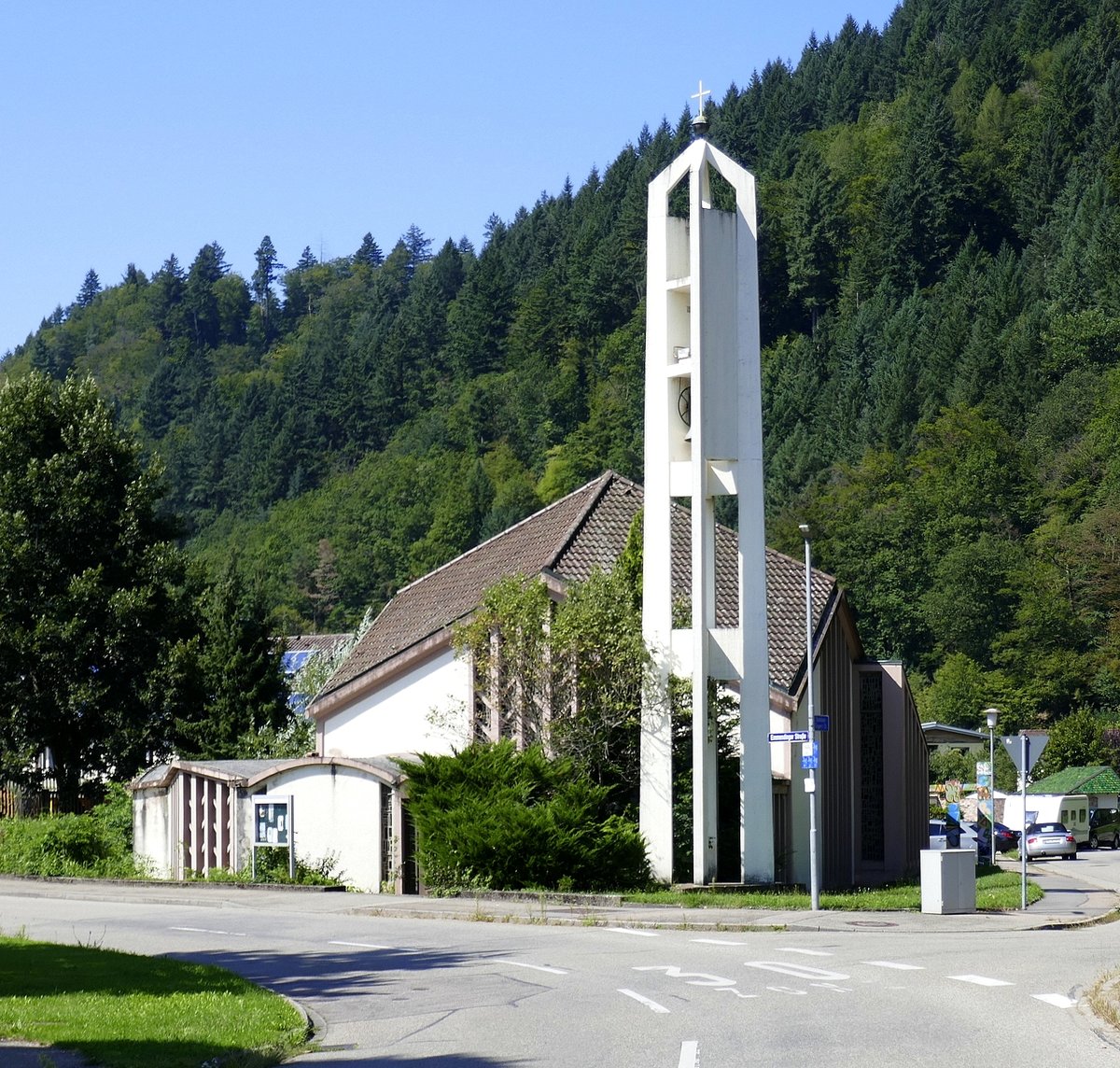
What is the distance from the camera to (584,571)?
3500 centimetres

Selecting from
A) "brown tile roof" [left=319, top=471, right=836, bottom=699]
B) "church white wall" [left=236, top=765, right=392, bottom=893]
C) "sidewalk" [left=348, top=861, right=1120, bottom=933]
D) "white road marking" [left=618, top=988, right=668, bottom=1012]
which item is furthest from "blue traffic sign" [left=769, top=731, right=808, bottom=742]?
"white road marking" [left=618, top=988, right=668, bottom=1012]

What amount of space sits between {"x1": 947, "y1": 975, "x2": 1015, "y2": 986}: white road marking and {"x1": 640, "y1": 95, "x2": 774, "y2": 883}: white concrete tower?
12303 millimetres

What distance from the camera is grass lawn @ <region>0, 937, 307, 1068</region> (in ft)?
39.8

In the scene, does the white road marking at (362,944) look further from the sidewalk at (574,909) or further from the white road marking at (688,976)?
the white road marking at (688,976)

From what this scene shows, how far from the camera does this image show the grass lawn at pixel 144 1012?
12133 millimetres

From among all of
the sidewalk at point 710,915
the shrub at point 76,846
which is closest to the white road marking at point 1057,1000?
the sidewalk at point 710,915

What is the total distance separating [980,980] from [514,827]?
12.9 m

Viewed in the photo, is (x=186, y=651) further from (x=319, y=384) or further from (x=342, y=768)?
(x=319, y=384)

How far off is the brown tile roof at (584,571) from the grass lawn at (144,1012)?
16.8m

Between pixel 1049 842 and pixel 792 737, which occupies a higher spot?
pixel 792 737

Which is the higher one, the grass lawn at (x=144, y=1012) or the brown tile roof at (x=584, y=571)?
the brown tile roof at (x=584, y=571)

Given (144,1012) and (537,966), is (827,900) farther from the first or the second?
(144,1012)

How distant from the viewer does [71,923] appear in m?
25.0

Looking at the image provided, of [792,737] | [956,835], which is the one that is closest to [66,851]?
[792,737]
